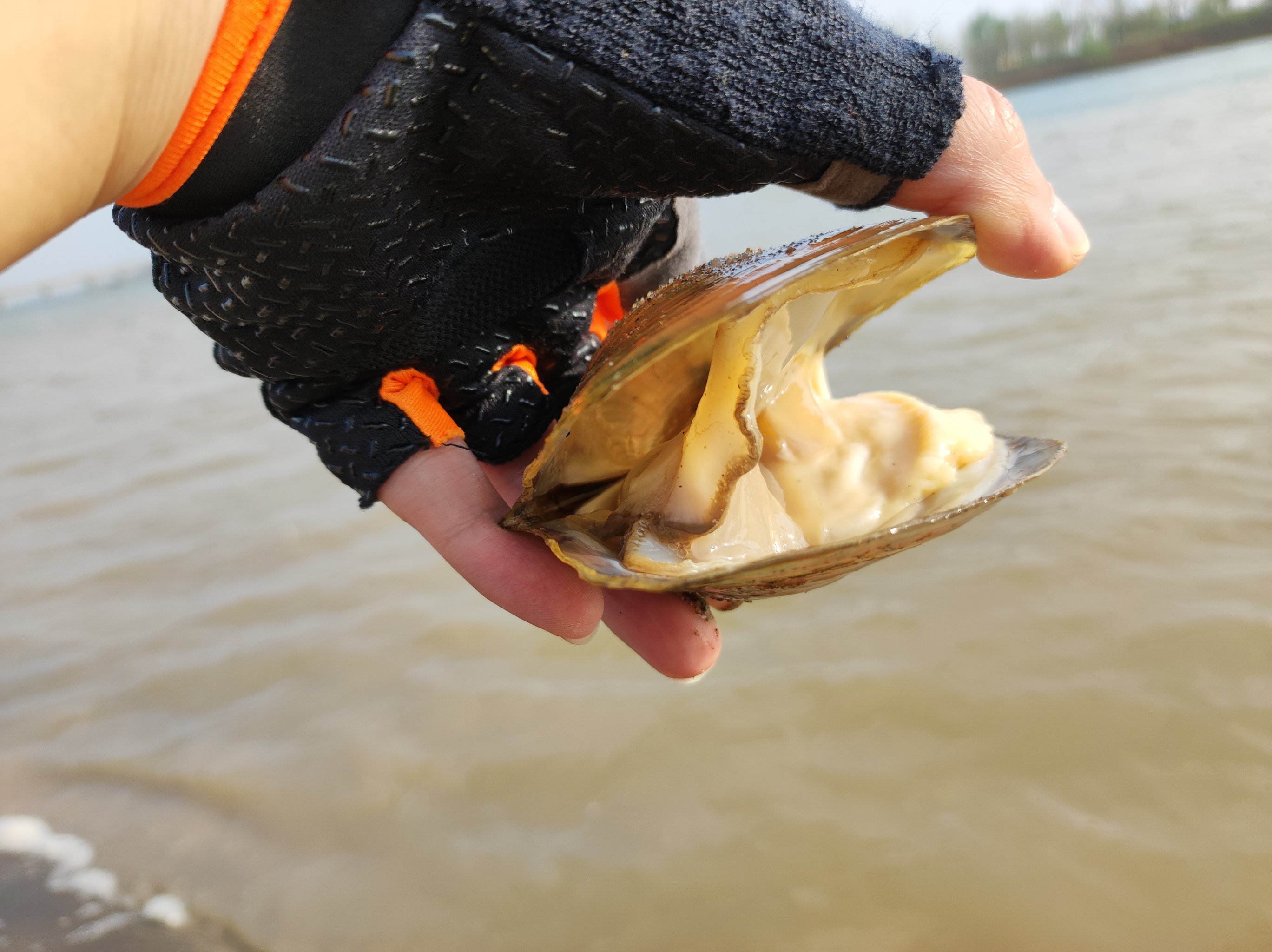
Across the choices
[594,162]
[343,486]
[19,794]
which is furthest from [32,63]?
[343,486]

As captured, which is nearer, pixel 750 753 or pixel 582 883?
pixel 582 883

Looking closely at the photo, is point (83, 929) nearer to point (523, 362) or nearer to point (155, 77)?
point (523, 362)

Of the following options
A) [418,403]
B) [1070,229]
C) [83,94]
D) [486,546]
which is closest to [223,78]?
[83,94]

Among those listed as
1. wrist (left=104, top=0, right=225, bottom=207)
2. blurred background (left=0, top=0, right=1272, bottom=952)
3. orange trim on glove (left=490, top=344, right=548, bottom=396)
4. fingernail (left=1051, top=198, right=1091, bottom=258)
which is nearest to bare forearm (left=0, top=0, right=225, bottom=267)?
wrist (left=104, top=0, right=225, bottom=207)

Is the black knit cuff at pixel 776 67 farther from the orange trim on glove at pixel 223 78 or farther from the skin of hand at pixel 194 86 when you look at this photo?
the orange trim on glove at pixel 223 78

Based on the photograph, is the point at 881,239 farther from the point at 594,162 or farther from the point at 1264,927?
the point at 1264,927

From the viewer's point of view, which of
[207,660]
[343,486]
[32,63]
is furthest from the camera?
[343,486]

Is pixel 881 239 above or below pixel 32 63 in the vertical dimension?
below

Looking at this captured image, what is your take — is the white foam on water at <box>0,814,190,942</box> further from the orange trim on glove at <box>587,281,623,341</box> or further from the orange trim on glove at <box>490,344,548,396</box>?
the orange trim on glove at <box>587,281,623,341</box>
